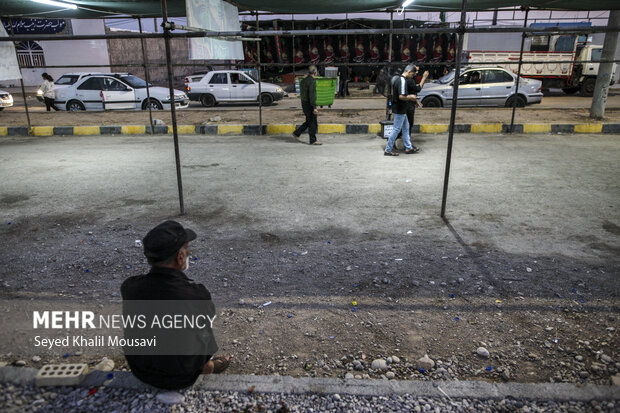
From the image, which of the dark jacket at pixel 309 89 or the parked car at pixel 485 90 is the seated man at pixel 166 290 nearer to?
the dark jacket at pixel 309 89

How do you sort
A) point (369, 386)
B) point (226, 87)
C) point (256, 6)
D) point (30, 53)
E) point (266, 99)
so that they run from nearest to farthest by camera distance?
point (369, 386)
point (256, 6)
point (226, 87)
point (266, 99)
point (30, 53)

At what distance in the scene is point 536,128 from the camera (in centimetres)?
1123

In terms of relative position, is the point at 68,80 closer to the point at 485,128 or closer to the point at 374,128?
the point at 374,128

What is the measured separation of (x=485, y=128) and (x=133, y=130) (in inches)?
372

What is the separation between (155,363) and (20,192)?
5505mm

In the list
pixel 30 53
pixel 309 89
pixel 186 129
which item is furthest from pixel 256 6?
pixel 30 53

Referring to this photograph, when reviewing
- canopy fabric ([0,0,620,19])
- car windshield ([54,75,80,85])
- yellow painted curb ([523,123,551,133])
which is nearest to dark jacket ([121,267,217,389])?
canopy fabric ([0,0,620,19])

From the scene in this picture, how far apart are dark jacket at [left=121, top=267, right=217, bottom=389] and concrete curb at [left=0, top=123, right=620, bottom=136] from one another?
9.48 metres

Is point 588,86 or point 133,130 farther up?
point 588,86

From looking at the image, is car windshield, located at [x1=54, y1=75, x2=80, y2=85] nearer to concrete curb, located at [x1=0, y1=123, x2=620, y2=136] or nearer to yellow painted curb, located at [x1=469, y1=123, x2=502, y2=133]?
concrete curb, located at [x1=0, y1=123, x2=620, y2=136]

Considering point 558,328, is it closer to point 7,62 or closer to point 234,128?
point 7,62

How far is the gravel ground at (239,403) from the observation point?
7.89ft

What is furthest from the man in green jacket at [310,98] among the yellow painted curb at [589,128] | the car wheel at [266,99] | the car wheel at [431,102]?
the car wheel at [266,99]

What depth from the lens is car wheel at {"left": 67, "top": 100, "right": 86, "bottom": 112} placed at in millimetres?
15266
